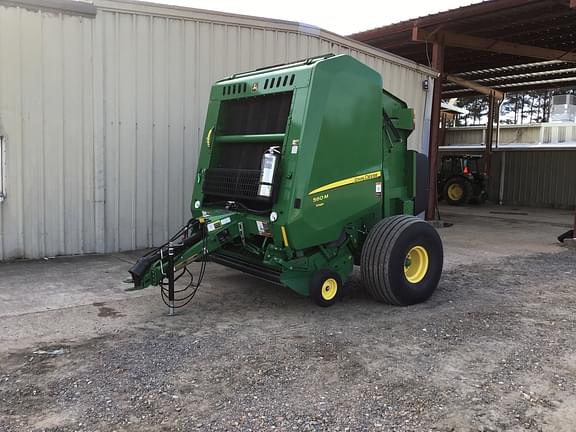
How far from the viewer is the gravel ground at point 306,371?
3.20 meters

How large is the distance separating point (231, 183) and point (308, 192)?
3.49ft

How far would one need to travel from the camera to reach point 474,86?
20047 mm

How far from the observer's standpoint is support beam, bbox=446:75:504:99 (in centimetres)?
1902

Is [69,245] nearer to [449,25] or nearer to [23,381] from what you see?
[23,381]

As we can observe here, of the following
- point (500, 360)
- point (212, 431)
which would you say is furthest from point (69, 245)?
point (500, 360)

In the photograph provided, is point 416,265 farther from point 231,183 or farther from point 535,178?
point 535,178

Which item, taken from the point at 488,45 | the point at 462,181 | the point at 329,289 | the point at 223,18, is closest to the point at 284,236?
the point at 329,289

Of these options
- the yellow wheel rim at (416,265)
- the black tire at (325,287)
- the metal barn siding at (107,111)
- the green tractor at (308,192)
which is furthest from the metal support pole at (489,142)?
the black tire at (325,287)

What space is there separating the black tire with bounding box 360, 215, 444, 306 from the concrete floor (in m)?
1.74

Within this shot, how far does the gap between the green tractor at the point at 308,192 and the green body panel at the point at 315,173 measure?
0.01 m

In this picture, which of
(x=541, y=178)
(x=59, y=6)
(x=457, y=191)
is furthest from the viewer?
(x=541, y=178)

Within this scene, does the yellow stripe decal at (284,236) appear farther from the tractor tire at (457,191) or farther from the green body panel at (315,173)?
the tractor tire at (457,191)

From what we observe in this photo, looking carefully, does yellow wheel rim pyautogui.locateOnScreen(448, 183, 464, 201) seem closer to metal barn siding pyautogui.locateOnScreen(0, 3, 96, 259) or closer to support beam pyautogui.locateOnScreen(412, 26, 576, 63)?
support beam pyautogui.locateOnScreen(412, 26, 576, 63)

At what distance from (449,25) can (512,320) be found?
9.11 metres
